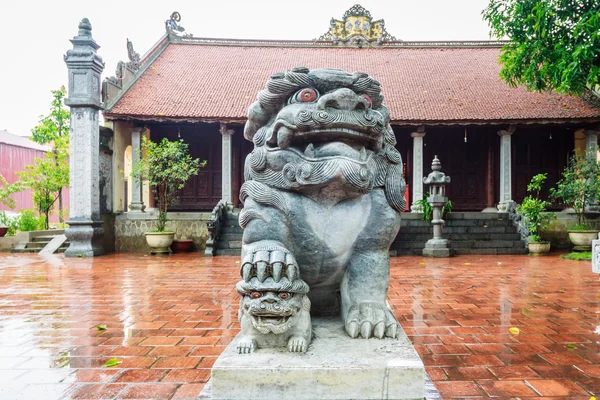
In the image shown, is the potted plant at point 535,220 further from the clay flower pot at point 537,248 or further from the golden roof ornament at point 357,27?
the golden roof ornament at point 357,27

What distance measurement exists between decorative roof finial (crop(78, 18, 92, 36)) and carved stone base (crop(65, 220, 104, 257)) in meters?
4.59

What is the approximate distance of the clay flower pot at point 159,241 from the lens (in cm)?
1105

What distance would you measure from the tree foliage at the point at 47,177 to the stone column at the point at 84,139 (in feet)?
11.6

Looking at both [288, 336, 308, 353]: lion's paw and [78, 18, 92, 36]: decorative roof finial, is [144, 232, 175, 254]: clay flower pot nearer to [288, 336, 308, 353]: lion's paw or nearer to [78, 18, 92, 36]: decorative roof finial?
[78, 18, 92, 36]: decorative roof finial

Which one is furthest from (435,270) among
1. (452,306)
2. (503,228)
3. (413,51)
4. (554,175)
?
(413,51)

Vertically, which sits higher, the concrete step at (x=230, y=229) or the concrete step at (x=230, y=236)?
the concrete step at (x=230, y=229)

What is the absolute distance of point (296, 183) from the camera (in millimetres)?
2008

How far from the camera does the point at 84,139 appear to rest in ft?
36.0

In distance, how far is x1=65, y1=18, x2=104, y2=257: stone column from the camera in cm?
1071

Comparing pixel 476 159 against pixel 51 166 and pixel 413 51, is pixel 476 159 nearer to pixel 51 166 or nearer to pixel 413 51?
pixel 413 51

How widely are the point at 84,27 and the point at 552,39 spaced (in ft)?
35.2

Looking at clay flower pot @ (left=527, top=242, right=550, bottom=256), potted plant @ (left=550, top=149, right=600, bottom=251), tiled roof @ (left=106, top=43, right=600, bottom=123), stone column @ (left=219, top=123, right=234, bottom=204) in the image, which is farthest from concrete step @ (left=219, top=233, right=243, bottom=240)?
potted plant @ (left=550, top=149, right=600, bottom=251)

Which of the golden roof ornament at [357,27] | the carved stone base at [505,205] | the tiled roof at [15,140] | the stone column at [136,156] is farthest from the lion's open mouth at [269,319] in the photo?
the tiled roof at [15,140]

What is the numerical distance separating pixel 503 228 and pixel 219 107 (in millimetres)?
8439
